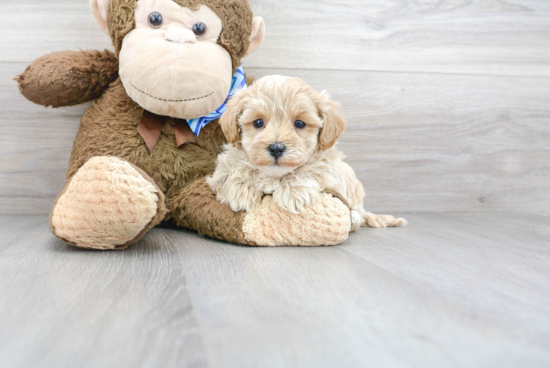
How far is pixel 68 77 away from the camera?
117 centimetres

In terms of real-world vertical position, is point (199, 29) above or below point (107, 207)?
above

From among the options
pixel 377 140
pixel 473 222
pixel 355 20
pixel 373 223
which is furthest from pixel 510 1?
pixel 373 223

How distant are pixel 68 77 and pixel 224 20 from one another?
43 cm

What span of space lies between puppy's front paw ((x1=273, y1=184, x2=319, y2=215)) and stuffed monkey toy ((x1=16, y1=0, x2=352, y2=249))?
0.7 inches

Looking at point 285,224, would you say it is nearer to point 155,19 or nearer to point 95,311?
point 95,311

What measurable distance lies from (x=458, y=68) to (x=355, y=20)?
16.4 inches

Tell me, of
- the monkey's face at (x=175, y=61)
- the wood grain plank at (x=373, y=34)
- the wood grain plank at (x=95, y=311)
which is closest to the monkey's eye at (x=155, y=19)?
the monkey's face at (x=175, y=61)

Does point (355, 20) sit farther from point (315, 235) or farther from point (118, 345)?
point (118, 345)

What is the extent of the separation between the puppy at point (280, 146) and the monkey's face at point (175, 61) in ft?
0.43

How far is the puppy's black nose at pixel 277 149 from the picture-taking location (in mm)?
941

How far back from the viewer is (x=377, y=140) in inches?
62.6

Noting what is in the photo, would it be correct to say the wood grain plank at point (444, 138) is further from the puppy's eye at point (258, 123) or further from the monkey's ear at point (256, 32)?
the puppy's eye at point (258, 123)

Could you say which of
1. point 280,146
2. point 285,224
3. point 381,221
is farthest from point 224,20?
point 381,221

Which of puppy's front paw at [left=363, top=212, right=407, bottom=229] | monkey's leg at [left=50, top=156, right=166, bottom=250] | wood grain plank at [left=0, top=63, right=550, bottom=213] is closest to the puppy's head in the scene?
monkey's leg at [left=50, top=156, right=166, bottom=250]
